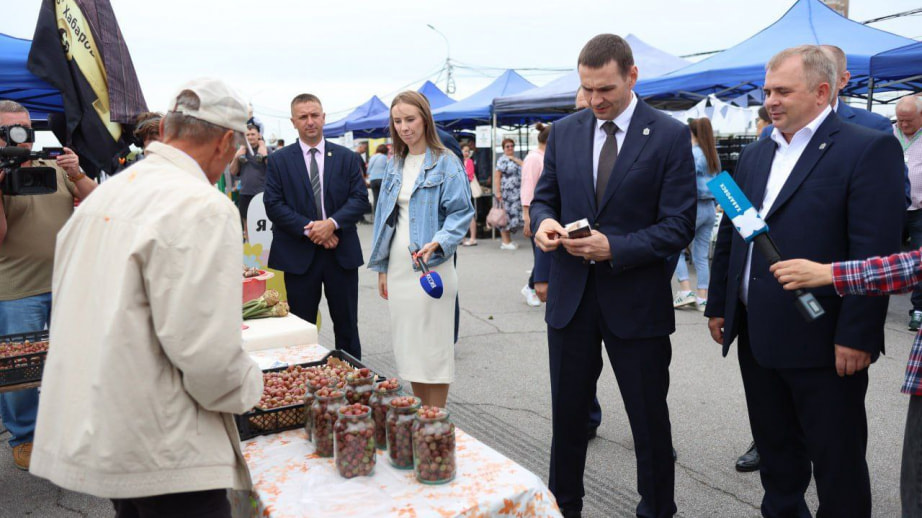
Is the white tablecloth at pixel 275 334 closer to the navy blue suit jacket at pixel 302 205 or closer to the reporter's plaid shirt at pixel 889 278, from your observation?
the navy blue suit jacket at pixel 302 205

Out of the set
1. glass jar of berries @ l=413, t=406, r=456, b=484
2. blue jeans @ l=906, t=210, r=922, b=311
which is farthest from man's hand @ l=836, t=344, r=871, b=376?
blue jeans @ l=906, t=210, r=922, b=311

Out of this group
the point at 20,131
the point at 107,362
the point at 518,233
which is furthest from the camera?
the point at 518,233

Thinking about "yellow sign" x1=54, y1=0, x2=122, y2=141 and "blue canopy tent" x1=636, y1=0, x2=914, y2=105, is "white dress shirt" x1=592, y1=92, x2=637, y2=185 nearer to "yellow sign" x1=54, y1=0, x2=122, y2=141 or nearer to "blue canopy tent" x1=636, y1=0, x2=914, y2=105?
"yellow sign" x1=54, y1=0, x2=122, y2=141

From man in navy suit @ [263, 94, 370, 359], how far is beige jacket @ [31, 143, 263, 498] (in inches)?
111

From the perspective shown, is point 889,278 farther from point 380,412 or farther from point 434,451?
point 380,412

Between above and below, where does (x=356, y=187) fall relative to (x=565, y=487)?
above

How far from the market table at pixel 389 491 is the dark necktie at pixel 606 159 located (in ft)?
3.93

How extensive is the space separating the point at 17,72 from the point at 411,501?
3953 mm

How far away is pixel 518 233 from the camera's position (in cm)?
1576

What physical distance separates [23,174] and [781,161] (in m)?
3.52

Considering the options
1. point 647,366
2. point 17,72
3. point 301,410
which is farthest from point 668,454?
point 17,72

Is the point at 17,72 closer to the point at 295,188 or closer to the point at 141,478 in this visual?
the point at 295,188

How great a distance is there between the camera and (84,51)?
4.27 meters

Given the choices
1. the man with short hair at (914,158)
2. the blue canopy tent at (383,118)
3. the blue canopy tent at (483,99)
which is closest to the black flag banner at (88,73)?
the man with short hair at (914,158)
